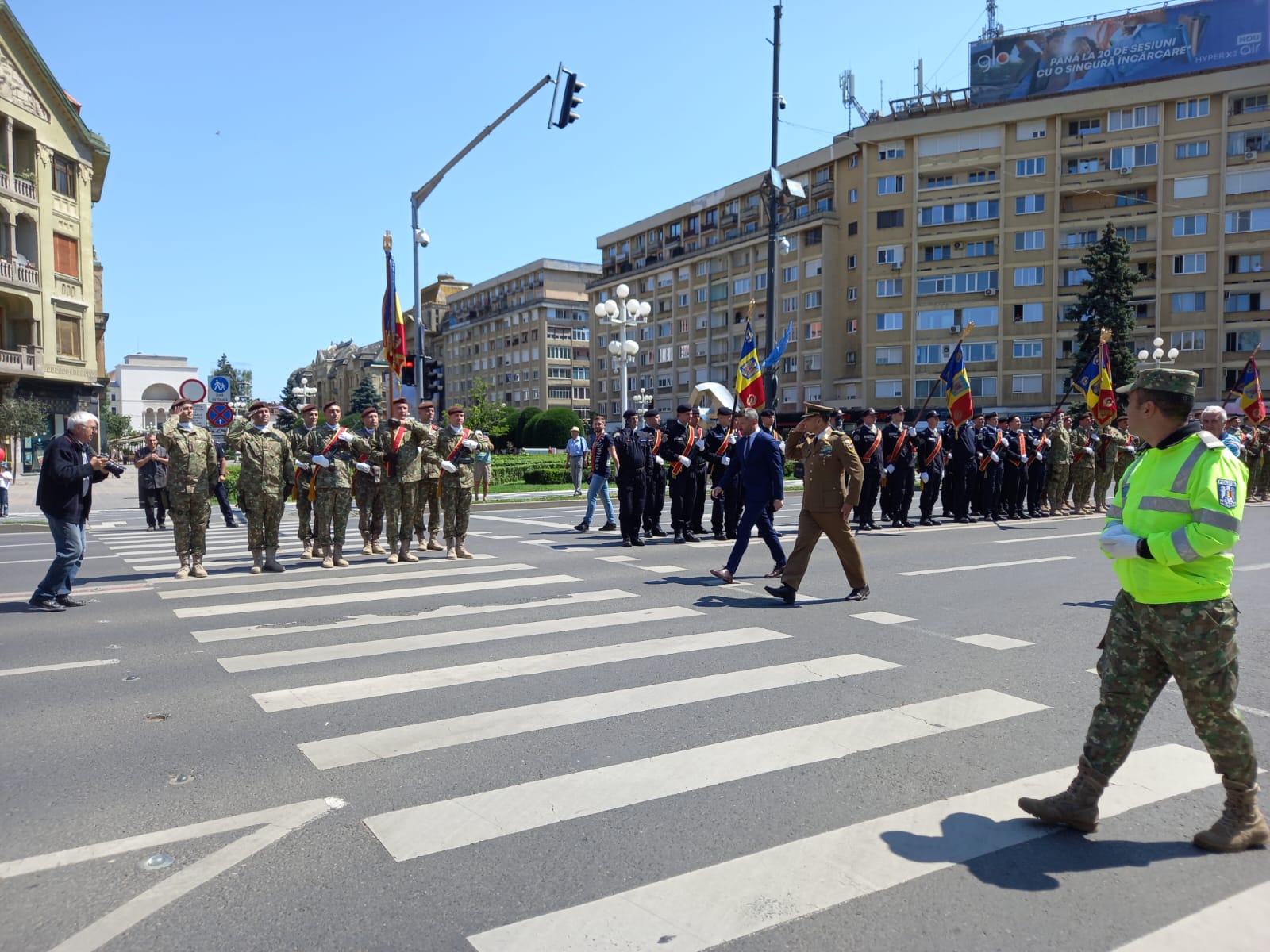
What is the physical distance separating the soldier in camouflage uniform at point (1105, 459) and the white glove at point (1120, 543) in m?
18.0

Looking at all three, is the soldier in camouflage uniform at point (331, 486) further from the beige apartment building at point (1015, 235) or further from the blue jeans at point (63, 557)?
the beige apartment building at point (1015, 235)

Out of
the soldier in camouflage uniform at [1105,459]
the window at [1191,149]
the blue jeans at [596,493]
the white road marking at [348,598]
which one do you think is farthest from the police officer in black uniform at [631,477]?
the window at [1191,149]

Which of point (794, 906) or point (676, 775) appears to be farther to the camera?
point (676, 775)

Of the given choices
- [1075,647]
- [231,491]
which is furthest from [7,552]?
[1075,647]

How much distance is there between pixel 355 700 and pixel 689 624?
3101 millimetres

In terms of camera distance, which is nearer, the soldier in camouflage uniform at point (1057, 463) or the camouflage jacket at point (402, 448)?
the camouflage jacket at point (402, 448)

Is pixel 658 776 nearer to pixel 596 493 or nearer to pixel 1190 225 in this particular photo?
pixel 596 493

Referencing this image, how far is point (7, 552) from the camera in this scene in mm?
13828

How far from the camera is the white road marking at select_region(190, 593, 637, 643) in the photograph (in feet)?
24.7

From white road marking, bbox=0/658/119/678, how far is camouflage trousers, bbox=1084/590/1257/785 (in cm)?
619

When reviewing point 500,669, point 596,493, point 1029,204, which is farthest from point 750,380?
point 1029,204

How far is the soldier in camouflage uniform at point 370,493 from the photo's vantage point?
12046mm

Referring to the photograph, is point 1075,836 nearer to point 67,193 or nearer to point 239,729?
point 239,729

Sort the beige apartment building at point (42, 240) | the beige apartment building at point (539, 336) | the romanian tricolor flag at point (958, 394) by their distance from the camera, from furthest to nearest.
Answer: the beige apartment building at point (539, 336), the beige apartment building at point (42, 240), the romanian tricolor flag at point (958, 394)
